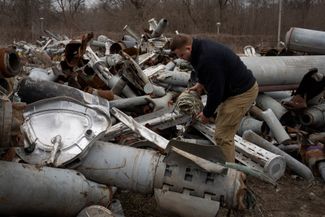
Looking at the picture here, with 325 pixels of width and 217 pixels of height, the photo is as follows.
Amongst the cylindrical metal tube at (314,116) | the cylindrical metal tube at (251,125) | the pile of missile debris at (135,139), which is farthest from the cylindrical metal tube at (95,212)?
the cylindrical metal tube at (314,116)

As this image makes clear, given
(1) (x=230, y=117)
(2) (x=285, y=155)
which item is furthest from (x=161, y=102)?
(2) (x=285, y=155)

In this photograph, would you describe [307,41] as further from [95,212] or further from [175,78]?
[95,212]

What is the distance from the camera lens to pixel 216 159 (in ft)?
10.5

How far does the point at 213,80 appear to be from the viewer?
12.0 ft

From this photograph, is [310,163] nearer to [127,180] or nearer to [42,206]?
[127,180]

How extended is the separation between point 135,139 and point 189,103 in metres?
0.66

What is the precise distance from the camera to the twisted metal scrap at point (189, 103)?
4.37m

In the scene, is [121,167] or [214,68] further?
[214,68]

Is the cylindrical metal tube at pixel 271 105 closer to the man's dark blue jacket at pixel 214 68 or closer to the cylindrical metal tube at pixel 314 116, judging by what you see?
the cylindrical metal tube at pixel 314 116

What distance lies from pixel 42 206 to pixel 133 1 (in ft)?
87.2

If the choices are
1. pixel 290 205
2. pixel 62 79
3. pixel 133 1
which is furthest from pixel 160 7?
pixel 290 205

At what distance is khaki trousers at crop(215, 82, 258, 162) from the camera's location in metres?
3.98

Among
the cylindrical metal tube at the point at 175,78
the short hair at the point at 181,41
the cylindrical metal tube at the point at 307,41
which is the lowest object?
the cylindrical metal tube at the point at 175,78

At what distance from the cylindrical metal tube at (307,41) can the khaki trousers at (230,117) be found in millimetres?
3408
